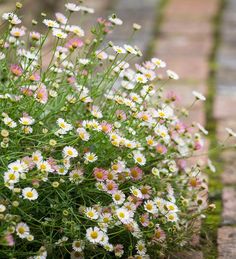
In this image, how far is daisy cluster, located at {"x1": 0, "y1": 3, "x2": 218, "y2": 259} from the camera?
1.79 meters

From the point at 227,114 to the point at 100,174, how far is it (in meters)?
1.71

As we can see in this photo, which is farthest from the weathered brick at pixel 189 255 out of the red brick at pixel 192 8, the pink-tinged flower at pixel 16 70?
the red brick at pixel 192 8

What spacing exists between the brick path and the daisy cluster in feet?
0.51

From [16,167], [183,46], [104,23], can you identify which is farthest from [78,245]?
[183,46]

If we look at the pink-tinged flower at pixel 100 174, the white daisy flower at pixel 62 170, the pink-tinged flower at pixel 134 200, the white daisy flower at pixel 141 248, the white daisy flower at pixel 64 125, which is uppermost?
the white daisy flower at pixel 64 125

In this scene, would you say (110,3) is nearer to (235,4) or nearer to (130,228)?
(235,4)

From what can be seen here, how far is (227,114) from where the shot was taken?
3.47 m

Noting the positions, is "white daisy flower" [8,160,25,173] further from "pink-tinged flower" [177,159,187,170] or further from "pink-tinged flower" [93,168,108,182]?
"pink-tinged flower" [177,159,187,170]

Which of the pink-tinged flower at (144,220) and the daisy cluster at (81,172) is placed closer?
the daisy cluster at (81,172)

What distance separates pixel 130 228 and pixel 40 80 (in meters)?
0.58

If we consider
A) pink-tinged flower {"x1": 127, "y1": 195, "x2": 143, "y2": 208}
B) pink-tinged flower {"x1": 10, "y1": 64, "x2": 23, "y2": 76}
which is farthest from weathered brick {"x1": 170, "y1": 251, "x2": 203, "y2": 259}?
pink-tinged flower {"x1": 10, "y1": 64, "x2": 23, "y2": 76}

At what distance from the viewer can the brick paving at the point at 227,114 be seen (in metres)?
2.28

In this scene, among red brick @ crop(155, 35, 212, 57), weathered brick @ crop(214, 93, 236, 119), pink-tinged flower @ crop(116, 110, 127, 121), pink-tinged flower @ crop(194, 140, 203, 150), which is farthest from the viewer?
red brick @ crop(155, 35, 212, 57)

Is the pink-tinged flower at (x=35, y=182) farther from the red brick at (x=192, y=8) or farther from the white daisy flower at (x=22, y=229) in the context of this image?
the red brick at (x=192, y=8)
